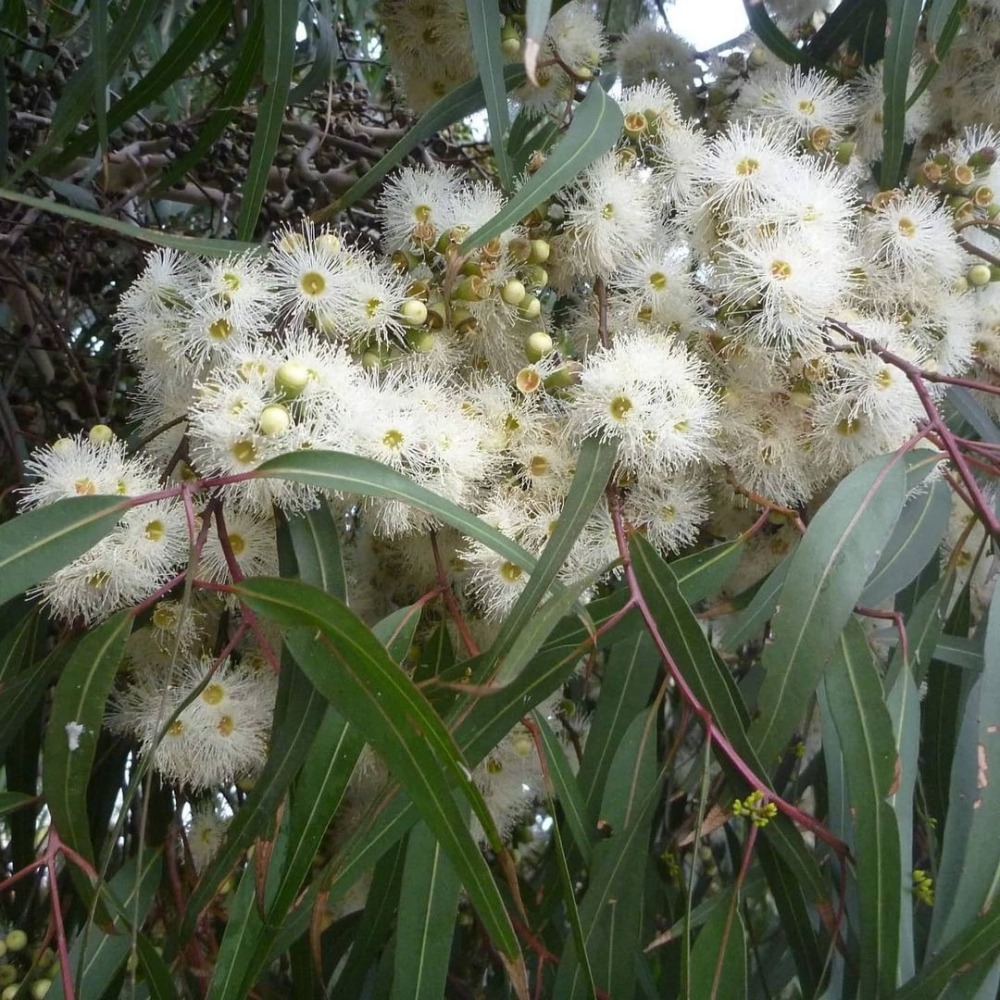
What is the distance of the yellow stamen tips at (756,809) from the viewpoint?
812 millimetres

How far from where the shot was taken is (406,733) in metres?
0.71

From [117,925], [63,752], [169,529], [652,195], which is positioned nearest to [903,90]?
[652,195]

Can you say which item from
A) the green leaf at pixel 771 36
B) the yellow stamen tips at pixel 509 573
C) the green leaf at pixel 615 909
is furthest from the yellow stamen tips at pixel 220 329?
the green leaf at pixel 771 36

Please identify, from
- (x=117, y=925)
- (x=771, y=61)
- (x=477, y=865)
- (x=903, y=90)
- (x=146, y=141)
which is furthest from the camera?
(x=146, y=141)

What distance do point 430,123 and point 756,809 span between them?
2.55ft

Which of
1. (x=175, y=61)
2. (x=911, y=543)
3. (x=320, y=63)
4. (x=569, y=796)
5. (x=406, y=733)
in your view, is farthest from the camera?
(x=320, y=63)

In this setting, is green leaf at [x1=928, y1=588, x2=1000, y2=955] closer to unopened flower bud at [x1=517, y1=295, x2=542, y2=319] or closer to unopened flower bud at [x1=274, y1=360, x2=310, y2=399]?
unopened flower bud at [x1=517, y1=295, x2=542, y2=319]

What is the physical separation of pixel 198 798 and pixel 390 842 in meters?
Answer: 0.41

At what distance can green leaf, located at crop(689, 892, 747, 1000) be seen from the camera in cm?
84

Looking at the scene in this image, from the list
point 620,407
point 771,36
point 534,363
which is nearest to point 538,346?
point 534,363

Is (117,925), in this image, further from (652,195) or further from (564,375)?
(652,195)

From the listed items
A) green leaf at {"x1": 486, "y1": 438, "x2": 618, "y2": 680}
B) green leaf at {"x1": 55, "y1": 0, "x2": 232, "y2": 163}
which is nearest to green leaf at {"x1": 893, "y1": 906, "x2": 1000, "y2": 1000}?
green leaf at {"x1": 486, "y1": 438, "x2": 618, "y2": 680}

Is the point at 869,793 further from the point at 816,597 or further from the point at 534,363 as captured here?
the point at 534,363

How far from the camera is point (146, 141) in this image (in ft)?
5.85
